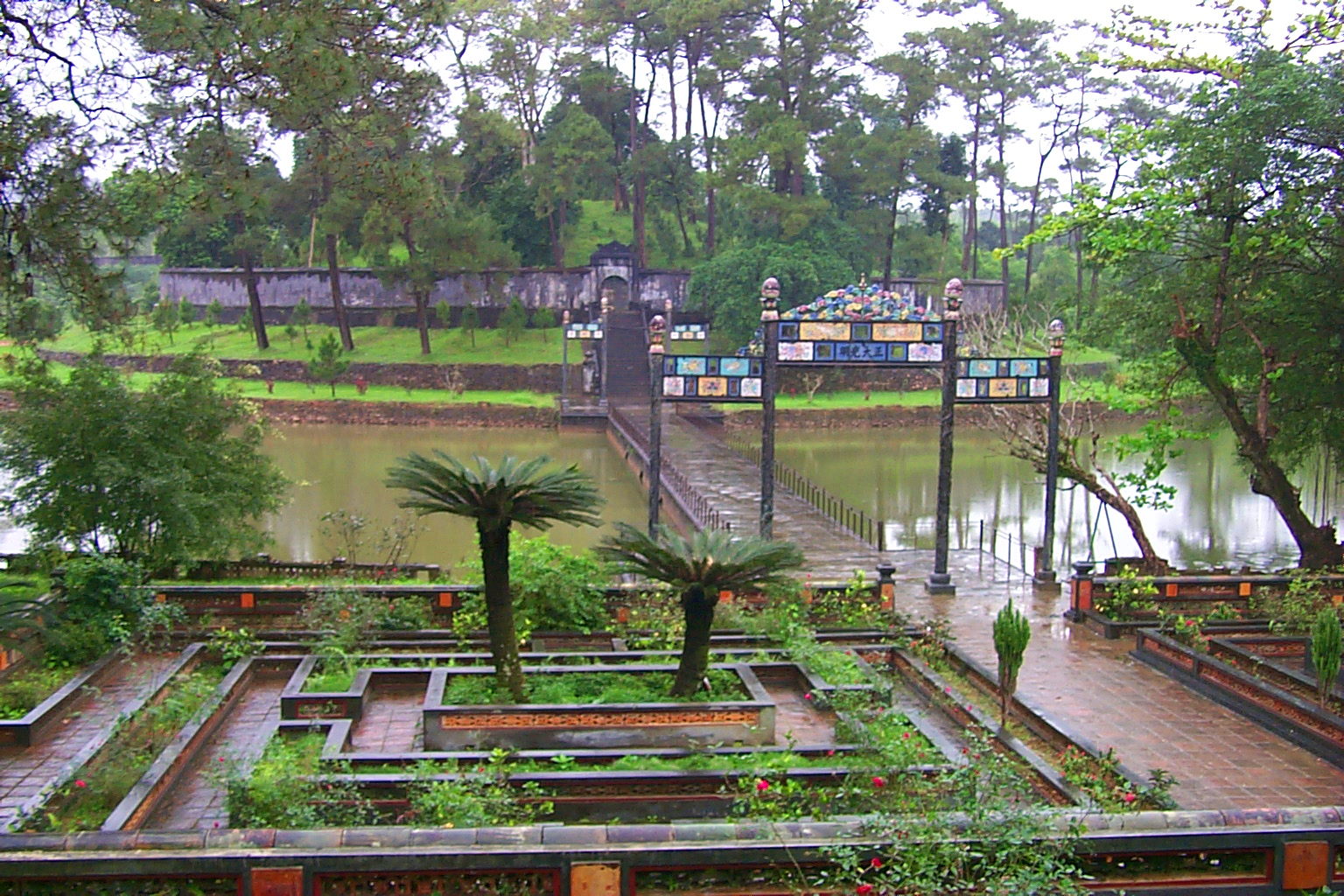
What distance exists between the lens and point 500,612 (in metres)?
9.91

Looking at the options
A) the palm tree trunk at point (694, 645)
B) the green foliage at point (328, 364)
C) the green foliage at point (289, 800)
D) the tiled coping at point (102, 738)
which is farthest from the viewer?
the green foliage at point (328, 364)

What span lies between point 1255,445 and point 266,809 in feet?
45.1

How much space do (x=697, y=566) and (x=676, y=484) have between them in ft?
48.1

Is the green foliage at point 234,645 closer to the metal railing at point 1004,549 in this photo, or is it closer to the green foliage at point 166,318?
the metal railing at point 1004,549

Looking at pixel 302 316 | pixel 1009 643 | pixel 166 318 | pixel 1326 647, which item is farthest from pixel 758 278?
pixel 1009 643

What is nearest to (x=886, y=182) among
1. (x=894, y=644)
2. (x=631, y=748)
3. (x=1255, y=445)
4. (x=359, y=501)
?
(x=359, y=501)

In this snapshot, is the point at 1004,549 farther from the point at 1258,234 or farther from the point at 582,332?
the point at 582,332

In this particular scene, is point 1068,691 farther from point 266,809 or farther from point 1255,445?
point 266,809

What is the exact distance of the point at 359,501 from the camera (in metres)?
26.7

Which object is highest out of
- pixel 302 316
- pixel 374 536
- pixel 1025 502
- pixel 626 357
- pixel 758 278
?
pixel 758 278

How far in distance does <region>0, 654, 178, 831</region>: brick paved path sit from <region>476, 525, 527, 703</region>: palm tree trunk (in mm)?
2902

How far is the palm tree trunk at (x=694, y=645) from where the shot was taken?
9.77 metres

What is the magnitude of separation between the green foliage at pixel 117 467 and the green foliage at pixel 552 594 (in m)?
4.65

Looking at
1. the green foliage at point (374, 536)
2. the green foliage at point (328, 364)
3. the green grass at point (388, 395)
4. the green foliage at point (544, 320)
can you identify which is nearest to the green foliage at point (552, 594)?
the green foliage at point (374, 536)
